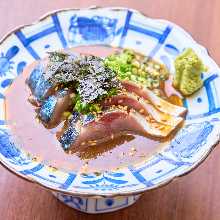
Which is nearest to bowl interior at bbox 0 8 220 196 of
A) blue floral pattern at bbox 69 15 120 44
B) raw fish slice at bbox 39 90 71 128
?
blue floral pattern at bbox 69 15 120 44

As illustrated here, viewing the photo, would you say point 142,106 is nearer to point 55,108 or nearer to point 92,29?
point 55,108

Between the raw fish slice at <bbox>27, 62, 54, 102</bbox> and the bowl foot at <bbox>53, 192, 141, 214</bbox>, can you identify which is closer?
the bowl foot at <bbox>53, 192, 141, 214</bbox>

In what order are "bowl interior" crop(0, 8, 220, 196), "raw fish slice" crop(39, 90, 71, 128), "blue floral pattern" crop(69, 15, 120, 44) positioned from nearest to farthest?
"bowl interior" crop(0, 8, 220, 196) < "raw fish slice" crop(39, 90, 71, 128) < "blue floral pattern" crop(69, 15, 120, 44)

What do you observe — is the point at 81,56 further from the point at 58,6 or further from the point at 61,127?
the point at 58,6

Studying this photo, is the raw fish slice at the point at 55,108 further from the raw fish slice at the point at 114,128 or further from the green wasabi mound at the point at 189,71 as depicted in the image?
the green wasabi mound at the point at 189,71

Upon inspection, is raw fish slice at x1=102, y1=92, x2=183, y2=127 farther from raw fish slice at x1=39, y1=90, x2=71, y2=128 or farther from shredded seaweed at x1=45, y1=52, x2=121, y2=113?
raw fish slice at x1=39, y1=90, x2=71, y2=128

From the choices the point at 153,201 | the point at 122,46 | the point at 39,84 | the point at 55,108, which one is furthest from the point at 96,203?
the point at 122,46

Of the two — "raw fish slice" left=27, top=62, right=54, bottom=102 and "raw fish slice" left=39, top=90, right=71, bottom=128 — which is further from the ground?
"raw fish slice" left=27, top=62, right=54, bottom=102
